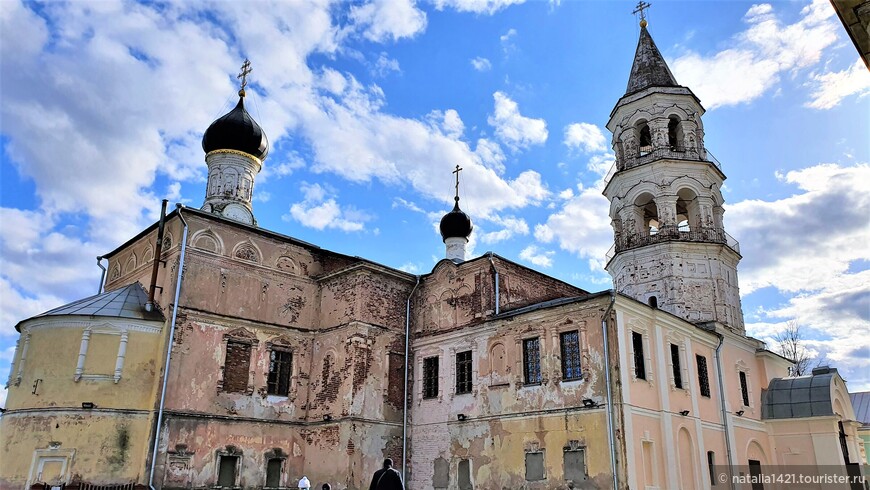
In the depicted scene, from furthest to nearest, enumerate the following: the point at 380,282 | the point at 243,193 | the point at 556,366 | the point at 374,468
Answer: the point at 243,193 → the point at 380,282 → the point at 374,468 → the point at 556,366

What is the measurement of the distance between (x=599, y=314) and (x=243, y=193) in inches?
519

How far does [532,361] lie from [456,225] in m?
7.92

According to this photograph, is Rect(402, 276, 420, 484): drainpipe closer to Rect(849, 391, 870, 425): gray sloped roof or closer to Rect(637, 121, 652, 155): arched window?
Rect(637, 121, 652, 155): arched window

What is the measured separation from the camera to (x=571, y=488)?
14492 millimetres

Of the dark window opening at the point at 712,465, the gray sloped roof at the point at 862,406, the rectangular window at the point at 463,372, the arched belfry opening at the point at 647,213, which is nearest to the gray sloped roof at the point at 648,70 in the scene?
the arched belfry opening at the point at 647,213

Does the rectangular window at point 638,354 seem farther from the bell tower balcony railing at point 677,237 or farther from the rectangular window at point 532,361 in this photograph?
the bell tower balcony railing at point 677,237

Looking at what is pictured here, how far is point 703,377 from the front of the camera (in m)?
17.9

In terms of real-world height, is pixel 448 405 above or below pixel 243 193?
below

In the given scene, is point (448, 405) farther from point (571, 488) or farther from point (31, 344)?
point (31, 344)

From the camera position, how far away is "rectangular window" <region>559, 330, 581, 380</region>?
15445 millimetres

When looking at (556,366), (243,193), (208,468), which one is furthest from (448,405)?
(243,193)

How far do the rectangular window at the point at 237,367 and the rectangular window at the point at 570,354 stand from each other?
8.60 metres

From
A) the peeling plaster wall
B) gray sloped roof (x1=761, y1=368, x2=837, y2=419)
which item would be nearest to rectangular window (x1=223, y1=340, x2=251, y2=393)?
the peeling plaster wall

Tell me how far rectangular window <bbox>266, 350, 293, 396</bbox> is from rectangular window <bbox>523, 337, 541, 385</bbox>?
7.00 meters
